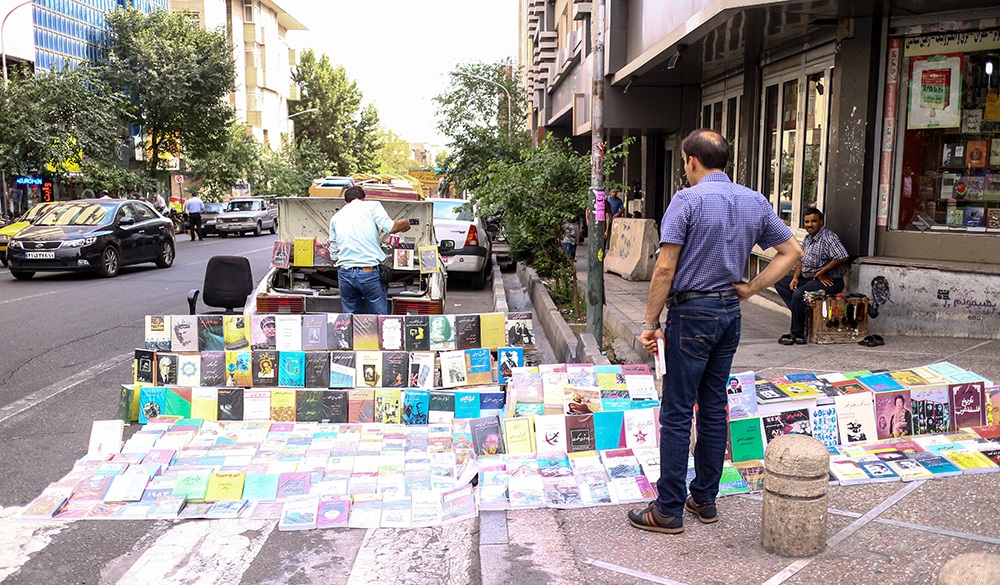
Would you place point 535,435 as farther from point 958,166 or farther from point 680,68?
point 680,68

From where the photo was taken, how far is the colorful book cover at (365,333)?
712cm

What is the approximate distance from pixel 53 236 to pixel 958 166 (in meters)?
15.0

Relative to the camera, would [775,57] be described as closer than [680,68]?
Yes

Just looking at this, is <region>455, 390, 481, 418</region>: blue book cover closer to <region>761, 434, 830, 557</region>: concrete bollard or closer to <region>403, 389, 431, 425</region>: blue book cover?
<region>403, 389, 431, 425</region>: blue book cover

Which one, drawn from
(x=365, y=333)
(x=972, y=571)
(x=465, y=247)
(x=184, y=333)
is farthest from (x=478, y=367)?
(x=465, y=247)

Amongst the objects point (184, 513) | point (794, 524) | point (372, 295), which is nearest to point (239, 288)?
point (372, 295)

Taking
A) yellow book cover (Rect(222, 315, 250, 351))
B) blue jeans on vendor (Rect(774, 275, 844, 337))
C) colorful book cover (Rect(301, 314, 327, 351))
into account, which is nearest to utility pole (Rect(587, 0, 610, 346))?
blue jeans on vendor (Rect(774, 275, 844, 337))

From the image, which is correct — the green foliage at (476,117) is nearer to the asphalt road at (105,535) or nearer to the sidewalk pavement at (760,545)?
the asphalt road at (105,535)

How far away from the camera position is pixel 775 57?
11.4 m

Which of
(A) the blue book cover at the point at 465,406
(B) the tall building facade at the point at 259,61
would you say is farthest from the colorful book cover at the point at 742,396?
(B) the tall building facade at the point at 259,61

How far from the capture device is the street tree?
114 feet

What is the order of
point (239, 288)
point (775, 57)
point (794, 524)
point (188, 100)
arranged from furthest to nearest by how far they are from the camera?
1. point (188, 100)
2. point (775, 57)
3. point (239, 288)
4. point (794, 524)

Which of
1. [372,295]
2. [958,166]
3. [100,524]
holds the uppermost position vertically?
[958,166]

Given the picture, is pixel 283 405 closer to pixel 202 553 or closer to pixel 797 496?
pixel 202 553
